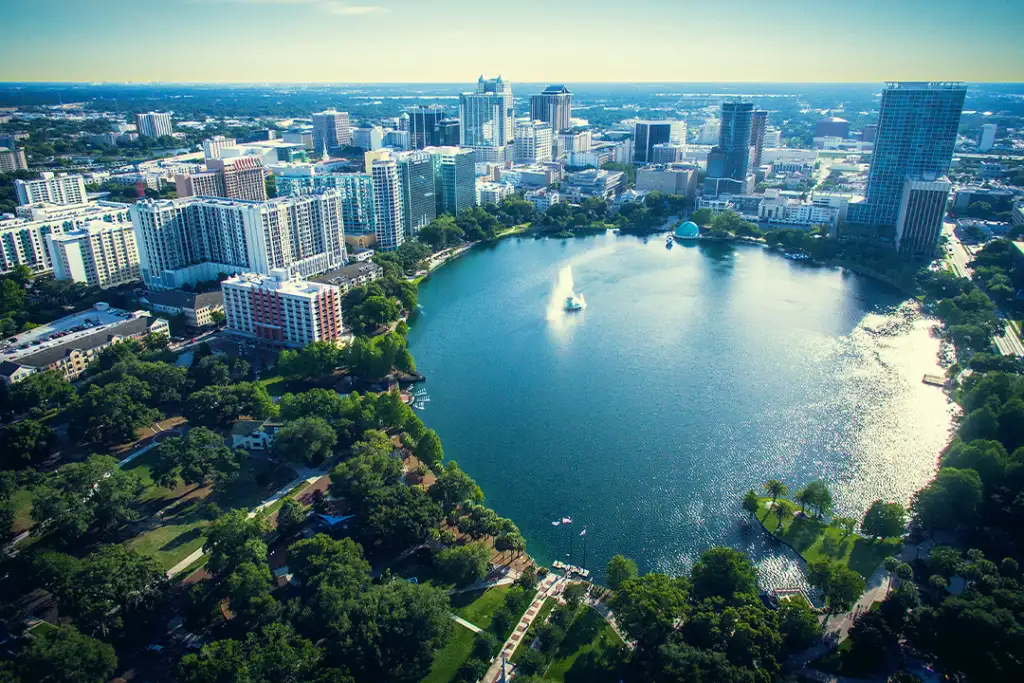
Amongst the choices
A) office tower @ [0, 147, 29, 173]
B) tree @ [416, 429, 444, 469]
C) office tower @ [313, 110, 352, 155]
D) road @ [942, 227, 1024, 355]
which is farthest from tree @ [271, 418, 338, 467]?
office tower @ [313, 110, 352, 155]

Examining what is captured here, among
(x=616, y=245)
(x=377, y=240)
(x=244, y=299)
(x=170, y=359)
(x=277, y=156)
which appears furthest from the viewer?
(x=277, y=156)

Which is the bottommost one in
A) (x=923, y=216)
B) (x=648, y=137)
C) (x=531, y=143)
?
(x=923, y=216)

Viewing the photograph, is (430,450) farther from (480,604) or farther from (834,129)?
(834,129)

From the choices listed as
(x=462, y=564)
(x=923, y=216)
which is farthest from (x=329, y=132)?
(x=462, y=564)

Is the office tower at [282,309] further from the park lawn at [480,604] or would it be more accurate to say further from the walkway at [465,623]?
the walkway at [465,623]

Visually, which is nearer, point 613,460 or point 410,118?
point 613,460

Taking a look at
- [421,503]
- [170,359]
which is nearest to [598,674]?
[421,503]

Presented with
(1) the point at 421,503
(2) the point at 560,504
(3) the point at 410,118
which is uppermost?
(3) the point at 410,118

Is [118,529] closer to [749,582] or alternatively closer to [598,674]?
[598,674]
